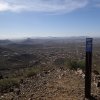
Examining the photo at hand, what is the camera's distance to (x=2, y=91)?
13352mm

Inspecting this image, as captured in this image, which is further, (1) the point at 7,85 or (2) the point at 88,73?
(1) the point at 7,85

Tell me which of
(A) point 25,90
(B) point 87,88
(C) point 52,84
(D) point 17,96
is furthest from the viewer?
(C) point 52,84

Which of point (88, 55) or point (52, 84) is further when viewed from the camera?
point (52, 84)

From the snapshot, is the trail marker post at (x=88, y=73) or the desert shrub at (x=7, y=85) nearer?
the trail marker post at (x=88, y=73)

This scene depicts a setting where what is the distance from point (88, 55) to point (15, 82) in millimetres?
5624

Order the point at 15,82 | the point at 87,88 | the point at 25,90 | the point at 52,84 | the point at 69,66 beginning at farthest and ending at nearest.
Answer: the point at 69,66 → the point at 15,82 → the point at 52,84 → the point at 25,90 → the point at 87,88

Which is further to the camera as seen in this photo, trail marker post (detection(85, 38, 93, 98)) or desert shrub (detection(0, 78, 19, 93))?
desert shrub (detection(0, 78, 19, 93))

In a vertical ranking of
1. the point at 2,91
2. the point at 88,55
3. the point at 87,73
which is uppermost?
the point at 88,55

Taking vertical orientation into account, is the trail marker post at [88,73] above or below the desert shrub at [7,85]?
above

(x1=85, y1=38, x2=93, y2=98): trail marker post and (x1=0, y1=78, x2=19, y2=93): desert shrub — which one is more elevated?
(x1=85, y1=38, x2=93, y2=98): trail marker post

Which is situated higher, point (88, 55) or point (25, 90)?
point (88, 55)

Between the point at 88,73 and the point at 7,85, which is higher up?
the point at 88,73

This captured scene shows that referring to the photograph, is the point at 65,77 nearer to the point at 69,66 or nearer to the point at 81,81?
the point at 81,81

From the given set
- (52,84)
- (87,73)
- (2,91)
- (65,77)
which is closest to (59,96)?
(87,73)
